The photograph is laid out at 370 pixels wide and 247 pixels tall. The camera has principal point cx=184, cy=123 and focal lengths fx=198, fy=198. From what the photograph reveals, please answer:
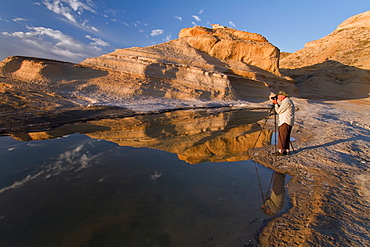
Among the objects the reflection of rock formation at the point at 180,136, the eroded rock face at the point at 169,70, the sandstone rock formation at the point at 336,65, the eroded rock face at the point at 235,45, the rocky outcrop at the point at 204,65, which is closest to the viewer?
the reflection of rock formation at the point at 180,136

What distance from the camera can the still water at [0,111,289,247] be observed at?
2275 millimetres

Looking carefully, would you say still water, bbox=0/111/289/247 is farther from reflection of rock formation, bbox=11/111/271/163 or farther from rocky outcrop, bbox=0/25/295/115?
rocky outcrop, bbox=0/25/295/115

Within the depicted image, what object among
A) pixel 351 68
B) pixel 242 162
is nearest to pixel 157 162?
pixel 242 162

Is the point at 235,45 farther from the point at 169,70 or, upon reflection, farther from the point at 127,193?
the point at 127,193

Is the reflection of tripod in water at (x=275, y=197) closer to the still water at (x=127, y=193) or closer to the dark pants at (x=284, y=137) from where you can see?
the still water at (x=127, y=193)

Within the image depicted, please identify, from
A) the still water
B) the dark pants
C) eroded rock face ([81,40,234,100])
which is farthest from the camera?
eroded rock face ([81,40,234,100])

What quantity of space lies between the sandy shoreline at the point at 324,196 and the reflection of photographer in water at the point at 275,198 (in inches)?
6.2

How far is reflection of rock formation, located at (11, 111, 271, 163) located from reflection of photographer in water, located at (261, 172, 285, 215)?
44.6 inches

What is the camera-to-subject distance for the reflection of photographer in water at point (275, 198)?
9.32 ft

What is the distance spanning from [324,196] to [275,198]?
2.51ft

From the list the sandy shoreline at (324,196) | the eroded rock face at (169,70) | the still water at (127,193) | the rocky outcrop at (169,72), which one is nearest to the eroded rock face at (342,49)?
Answer: the rocky outcrop at (169,72)

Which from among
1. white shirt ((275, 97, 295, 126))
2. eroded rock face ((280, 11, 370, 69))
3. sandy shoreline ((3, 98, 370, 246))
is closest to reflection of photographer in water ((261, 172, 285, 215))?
sandy shoreline ((3, 98, 370, 246))

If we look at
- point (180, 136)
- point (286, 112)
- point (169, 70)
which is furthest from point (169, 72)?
point (286, 112)

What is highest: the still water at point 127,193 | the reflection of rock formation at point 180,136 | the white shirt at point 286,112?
the white shirt at point 286,112
